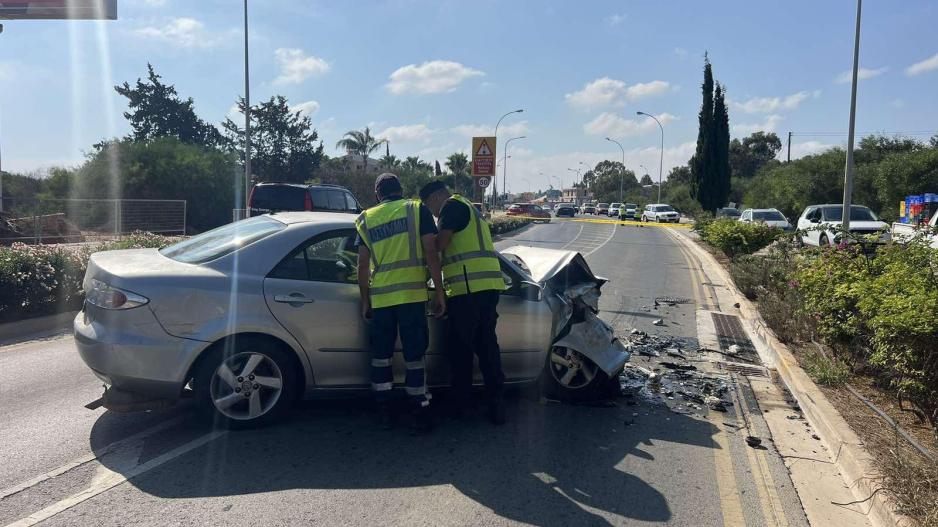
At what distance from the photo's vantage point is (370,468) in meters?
4.12

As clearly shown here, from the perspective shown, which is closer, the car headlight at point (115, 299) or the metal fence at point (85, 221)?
the car headlight at point (115, 299)

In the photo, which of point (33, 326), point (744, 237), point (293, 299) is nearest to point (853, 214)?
point (744, 237)

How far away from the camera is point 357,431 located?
471 cm

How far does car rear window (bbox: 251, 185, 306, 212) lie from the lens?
1431cm

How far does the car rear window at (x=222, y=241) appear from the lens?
184 inches

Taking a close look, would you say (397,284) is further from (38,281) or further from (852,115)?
(852,115)

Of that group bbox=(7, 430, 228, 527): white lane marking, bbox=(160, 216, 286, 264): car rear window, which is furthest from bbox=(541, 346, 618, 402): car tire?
bbox=(7, 430, 228, 527): white lane marking

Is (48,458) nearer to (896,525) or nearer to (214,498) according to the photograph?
(214,498)

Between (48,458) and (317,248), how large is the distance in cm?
210

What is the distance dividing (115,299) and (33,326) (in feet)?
16.3

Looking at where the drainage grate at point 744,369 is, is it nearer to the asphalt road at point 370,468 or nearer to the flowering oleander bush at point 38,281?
the asphalt road at point 370,468

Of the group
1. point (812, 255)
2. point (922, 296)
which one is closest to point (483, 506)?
point (922, 296)

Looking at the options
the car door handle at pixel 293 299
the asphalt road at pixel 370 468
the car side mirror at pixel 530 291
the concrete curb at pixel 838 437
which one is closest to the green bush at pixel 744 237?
the concrete curb at pixel 838 437

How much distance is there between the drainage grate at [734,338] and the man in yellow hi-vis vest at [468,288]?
3.87m
